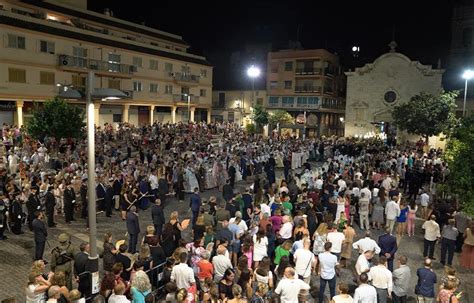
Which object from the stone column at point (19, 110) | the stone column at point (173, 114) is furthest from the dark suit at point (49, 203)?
the stone column at point (173, 114)

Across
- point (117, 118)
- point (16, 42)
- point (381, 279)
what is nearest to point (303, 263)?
point (381, 279)

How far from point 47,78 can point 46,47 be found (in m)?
2.60

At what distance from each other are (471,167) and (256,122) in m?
30.9

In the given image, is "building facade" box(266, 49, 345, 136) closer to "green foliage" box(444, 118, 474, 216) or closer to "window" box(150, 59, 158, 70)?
"window" box(150, 59, 158, 70)

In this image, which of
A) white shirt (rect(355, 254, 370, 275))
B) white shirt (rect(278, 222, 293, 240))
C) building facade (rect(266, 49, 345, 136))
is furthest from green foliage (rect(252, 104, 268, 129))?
white shirt (rect(355, 254, 370, 275))

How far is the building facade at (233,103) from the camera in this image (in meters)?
55.5

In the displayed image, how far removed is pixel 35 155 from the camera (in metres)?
19.3

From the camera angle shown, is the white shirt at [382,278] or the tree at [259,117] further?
the tree at [259,117]

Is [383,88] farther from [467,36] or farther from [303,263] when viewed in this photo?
[303,263]

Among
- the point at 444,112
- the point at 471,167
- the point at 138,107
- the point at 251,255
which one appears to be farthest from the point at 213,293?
the point at 138,107

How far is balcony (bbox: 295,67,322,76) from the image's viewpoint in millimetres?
50875

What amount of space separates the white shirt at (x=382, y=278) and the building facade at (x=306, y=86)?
4395 centimetres

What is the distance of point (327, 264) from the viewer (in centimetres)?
848

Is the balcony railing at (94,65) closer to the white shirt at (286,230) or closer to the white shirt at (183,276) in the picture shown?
the white shirt at (286,230)
